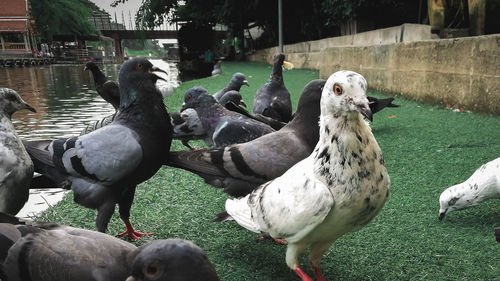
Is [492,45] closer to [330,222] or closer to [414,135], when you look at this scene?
[414,135]

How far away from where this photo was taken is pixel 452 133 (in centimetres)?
502

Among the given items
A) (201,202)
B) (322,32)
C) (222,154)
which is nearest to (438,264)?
(222,154)

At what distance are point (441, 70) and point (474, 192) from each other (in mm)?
4558

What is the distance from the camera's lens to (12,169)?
8.48 ft

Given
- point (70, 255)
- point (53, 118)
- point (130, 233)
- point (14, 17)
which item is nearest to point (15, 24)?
point (14, 17)

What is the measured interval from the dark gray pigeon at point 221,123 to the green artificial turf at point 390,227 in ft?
1.77

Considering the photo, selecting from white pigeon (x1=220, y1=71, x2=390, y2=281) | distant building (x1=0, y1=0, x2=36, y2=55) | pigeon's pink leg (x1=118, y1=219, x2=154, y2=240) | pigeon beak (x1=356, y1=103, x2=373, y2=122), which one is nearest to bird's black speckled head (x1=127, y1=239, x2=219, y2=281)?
white pigeon (x1=220, y1=71, x2=390, y2=281)

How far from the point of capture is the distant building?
3719 centimetres

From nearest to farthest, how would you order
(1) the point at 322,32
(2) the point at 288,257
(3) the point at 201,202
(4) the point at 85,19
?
(2) the point at 288,257, (3) the point at 201,202, (1) the point at 322,32, (4) the point at 85,19

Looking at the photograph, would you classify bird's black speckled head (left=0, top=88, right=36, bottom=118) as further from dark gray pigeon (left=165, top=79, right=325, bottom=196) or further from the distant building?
the distant building

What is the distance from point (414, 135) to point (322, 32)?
1553 centimetres

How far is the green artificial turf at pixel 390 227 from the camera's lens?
235 cm

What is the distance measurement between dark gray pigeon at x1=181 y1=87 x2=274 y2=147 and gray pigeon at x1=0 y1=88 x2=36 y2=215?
167 centimetres

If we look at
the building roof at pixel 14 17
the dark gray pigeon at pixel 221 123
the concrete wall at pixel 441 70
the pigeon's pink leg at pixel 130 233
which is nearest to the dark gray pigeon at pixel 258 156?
the pigeon's pink leg at pixel 130 233
